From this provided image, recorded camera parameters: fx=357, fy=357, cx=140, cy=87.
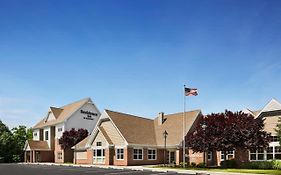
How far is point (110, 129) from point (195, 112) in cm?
1251

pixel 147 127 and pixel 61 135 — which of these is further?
pixel 61 135

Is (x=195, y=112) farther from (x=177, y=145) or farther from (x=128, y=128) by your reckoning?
(x=128, y=128)

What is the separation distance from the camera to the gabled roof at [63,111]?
65.6 meters

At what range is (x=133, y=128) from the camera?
50156mm

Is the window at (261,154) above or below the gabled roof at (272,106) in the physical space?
below

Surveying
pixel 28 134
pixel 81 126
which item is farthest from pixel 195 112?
pixel 28 134

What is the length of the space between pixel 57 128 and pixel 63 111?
5121 mm

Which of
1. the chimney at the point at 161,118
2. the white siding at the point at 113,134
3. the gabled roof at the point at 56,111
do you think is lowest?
the white siding at the point at 113,134

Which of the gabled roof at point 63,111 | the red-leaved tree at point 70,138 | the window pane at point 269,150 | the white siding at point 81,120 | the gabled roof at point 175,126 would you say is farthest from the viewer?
the gabled roof at point 63,111

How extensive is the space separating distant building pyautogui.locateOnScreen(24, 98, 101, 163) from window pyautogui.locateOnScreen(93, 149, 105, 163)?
45.4 feet

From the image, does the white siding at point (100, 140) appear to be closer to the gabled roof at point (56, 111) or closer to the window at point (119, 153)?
the window at point (119, 153)

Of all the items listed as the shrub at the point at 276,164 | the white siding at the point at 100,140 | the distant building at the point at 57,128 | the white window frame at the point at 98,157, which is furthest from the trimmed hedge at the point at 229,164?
the distant building at the point at 57,128

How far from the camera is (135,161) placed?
153 ft

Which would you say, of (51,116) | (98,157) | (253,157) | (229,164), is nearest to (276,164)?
(253,157)
